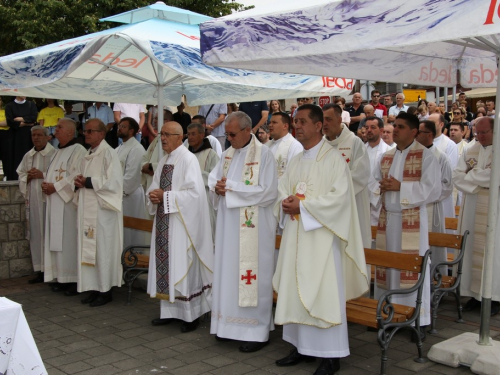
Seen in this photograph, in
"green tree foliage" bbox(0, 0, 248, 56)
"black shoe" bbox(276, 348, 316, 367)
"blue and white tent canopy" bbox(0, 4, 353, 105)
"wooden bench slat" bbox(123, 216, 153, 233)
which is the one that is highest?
"green tree foliage" bbox(0, 0, 248, 56)

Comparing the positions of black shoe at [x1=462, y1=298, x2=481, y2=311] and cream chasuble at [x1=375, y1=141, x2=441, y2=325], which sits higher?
cream chasuble at [x1=375, y1=141, x2=441, y2=325]

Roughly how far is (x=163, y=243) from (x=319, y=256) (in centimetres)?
205

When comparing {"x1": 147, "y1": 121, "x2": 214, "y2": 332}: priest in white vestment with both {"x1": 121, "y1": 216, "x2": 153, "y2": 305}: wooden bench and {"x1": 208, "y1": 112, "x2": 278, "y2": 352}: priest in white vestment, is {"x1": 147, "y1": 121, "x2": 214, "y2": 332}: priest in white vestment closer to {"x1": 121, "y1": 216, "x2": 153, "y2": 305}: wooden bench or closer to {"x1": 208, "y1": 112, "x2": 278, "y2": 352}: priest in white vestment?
{"x1": 208, "y1": 112, "x2": 278, "y2": 352}: priest in white vestment

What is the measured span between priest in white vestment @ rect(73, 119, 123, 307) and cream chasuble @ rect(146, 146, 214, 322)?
1.07 metres

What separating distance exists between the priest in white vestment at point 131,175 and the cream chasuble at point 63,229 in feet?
2.89

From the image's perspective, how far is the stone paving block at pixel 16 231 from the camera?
29.2 ft

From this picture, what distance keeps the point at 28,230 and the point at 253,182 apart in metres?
4.38

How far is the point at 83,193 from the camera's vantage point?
7504 mm

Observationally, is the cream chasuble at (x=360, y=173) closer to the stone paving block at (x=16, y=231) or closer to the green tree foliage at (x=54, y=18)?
the stone paving block at (x=16, y=231)

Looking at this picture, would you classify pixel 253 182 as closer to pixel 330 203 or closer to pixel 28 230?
→ pixel 330 203

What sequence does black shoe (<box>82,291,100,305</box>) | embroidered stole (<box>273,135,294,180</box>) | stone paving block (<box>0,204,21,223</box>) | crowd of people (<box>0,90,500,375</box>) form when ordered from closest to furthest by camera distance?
1. crowd of people (<box>0,90,500,375</box>)
2. black shoe (<box>82,291,100,305</box>)
3. embroidered stole (<box>273,135,294,180</box>)
4. stone paving block (<box>0,204,21,223</box>)

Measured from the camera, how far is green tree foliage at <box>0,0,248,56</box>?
22.4 meters

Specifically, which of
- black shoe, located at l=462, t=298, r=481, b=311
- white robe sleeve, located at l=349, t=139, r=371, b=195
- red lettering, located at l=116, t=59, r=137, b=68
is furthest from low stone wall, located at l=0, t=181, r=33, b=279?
black shoe, located at l=462, t=298, r=481, b=311

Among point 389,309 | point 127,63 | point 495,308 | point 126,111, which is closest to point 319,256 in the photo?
point 389,309
